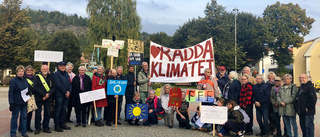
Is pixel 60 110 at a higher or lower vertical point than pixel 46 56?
lower

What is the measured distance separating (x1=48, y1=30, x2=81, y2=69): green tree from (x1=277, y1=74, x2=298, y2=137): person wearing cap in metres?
51.7

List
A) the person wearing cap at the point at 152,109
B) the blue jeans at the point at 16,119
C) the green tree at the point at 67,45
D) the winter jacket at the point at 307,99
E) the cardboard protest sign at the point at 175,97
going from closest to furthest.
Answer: the winter jacket at the point at 307,99 < the blue jeans at the point at 16,119 < the cardboard protest sign at the point at 175,97 < the person wearing cap at the point at 152,109 < the green tree at the point at 67,45

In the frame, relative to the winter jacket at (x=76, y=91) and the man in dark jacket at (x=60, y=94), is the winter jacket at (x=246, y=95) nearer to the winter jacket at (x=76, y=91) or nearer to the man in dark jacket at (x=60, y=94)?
the winter jacket at (x=76, y=91)

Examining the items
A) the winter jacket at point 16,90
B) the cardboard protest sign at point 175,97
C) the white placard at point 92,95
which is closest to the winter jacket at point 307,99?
the cardboard protest sign at point 175,97

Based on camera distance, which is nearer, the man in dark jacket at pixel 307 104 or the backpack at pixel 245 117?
the man in dark jacket at pixel 307 104

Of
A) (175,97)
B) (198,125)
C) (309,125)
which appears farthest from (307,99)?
(175,97)

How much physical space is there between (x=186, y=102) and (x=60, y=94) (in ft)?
13.5

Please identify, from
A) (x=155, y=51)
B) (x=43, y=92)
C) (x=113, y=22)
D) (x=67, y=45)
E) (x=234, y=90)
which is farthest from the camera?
(x=67, y=45)

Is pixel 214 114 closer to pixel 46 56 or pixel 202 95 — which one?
pixel 202 95

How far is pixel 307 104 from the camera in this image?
661cm

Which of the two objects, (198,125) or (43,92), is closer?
(43,92)

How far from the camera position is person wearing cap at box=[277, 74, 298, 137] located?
7.05 metres

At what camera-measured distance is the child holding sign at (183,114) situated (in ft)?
27.4

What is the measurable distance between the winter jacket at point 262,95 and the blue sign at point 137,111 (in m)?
3.58
